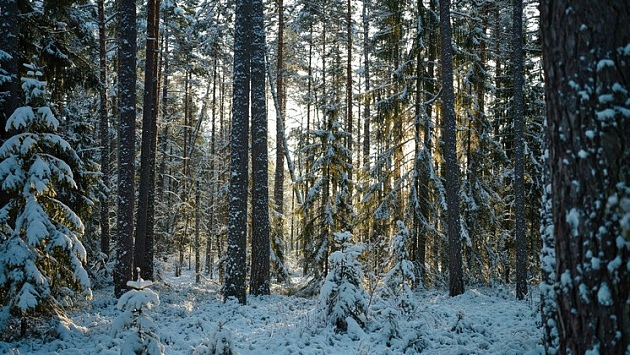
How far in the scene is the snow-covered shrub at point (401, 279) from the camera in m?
8.68

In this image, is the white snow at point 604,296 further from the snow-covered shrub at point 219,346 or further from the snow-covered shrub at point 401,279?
the snow-covered shrub at point 401,279

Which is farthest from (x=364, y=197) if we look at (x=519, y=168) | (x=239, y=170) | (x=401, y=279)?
(x=239, y=170)

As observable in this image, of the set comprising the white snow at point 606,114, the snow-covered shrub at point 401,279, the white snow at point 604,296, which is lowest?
the snow-covered shrub at point 401,279

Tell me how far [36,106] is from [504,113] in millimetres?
16978

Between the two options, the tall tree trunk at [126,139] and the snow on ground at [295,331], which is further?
the tall tree trunk at [126,139]

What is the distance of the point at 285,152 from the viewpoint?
17406 millimetres

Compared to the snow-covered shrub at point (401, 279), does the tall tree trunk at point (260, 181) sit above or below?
above

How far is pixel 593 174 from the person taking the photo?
8.12ft

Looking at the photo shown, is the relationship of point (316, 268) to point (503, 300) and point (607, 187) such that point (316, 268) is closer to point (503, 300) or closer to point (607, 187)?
point (503, 300)

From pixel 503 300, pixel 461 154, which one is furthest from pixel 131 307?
pixel 461 154

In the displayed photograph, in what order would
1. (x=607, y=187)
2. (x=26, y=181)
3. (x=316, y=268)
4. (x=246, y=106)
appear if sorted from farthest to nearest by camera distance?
(x=316, y=268), (x=246, y=106), (x=26, y=181), (x=607, y=187)

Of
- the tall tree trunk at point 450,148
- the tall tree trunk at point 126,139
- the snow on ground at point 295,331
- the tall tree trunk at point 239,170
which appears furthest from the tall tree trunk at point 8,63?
the tall tree trunk at point 450,148

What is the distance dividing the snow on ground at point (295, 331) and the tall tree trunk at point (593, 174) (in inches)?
108

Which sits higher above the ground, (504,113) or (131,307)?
(504,113)
